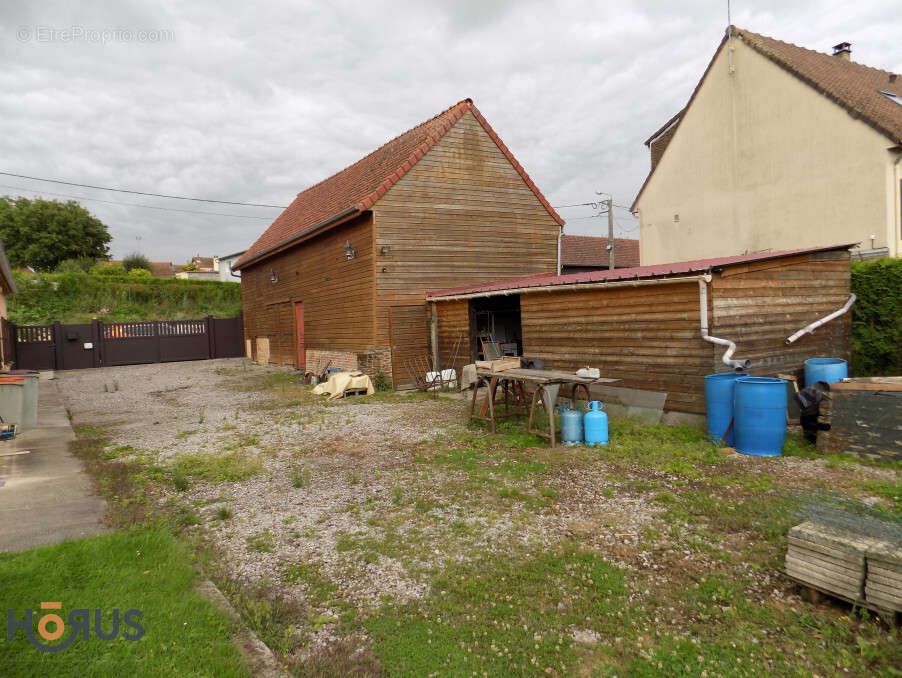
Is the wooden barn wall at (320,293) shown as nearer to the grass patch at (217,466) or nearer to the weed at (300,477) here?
the grass patch at (217,466)

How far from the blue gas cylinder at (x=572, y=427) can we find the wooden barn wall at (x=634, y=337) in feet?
5.92

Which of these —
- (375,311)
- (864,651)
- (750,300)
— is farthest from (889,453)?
(375,311)

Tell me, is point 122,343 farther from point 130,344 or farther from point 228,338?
point 228,338

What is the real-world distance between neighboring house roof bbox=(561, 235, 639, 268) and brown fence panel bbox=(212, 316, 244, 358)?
1747 cm

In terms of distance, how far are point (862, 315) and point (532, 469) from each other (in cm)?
858

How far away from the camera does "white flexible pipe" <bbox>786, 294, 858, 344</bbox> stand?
8.53 m

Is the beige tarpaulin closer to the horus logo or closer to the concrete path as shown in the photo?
the concrete path

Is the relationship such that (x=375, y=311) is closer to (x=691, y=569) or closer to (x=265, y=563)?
(x=265, y=563)

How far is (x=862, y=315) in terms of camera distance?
10227 mm

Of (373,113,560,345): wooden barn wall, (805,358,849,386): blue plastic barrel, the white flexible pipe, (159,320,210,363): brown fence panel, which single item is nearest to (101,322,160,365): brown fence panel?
(159,320,210,363): brown fence panel

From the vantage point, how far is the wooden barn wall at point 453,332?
1290 cm

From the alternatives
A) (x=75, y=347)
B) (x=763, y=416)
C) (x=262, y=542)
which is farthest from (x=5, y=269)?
(x=763, y=416)

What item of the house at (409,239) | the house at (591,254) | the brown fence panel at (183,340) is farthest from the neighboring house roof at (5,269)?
the house at (591,254)

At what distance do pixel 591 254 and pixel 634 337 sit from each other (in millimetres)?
23068
